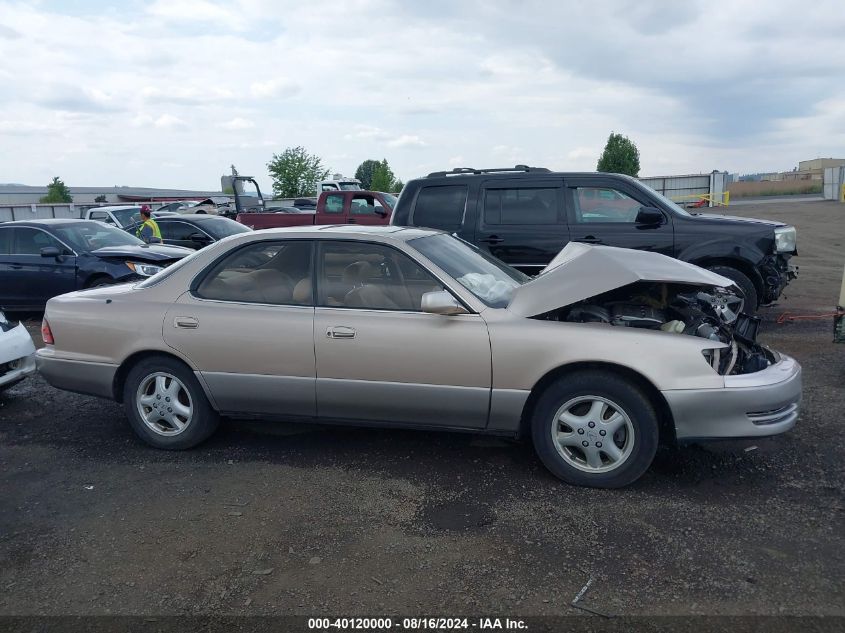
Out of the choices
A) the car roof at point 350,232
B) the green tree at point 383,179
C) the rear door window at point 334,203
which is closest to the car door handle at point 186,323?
the car roof at point 350,232

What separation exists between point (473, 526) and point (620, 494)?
951 millimetres

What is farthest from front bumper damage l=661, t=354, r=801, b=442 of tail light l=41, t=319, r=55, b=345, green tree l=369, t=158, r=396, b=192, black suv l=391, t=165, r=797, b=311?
green tree l=369, t=158, r=396, b=192

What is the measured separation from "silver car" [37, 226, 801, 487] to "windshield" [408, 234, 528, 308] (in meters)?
0.02

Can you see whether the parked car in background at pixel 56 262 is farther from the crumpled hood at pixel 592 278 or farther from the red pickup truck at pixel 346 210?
the red pickup truck at pixel 346 210

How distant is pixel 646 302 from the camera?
4.82 metres

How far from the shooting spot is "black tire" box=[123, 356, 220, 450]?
4820 millimetres

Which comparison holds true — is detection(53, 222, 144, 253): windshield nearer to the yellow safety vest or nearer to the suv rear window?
the yellow safety vest

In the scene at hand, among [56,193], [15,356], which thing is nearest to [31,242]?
[15,356]

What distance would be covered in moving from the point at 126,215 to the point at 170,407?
16235 mm

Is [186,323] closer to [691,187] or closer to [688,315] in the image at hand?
[688,315]

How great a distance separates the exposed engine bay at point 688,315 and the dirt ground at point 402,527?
2.40 feet

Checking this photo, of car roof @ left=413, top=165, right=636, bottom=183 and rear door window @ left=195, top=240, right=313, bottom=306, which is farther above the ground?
car roof @ left=413, top=165, right=636, bottom=183

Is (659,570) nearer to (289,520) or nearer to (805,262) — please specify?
(289,520)

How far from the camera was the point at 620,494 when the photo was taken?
4.08m
